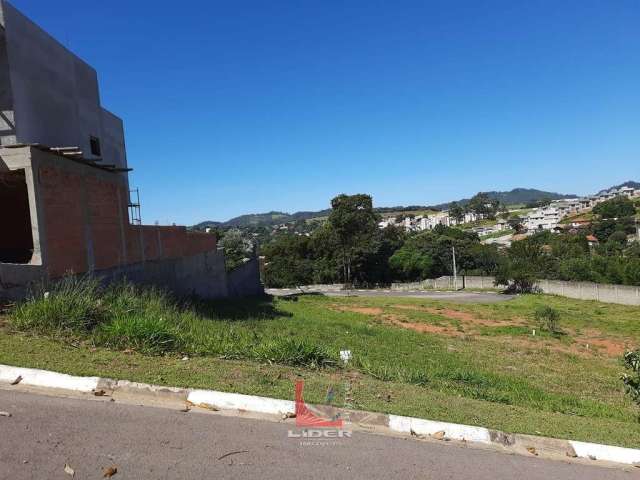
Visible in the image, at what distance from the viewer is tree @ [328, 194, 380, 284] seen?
5025 centimetres

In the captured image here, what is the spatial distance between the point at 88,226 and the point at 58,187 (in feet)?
4.42

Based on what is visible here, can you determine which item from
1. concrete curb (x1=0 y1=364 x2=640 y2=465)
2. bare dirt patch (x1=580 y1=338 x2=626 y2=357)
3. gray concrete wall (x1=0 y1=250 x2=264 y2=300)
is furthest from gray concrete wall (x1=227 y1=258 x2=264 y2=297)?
concrete curb (x1=0 y1=364 x2=640 y2=465)

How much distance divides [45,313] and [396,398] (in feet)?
15.7

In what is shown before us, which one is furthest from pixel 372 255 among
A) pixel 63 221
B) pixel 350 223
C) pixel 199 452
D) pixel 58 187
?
pixel 199 452

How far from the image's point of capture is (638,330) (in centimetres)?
2022

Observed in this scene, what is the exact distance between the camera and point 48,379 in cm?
434

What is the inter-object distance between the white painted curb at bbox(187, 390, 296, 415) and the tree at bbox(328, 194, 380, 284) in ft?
152

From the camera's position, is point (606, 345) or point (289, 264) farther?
point (289, 264)

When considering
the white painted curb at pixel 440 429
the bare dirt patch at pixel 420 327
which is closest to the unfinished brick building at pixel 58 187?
the white painted curb at pixel 440 429

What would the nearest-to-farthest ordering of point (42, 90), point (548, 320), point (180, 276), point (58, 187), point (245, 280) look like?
point (58, 187) → point (42, 90) → point (180, 276) → point (548, 320) → point (245, 280)

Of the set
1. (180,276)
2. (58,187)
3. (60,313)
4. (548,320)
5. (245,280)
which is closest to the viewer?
(60,313)

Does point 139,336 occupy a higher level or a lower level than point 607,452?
higher

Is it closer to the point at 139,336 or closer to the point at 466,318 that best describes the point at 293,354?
the point at 139,336

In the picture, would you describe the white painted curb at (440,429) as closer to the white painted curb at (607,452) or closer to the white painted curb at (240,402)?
the white painted curb at (607,452)
